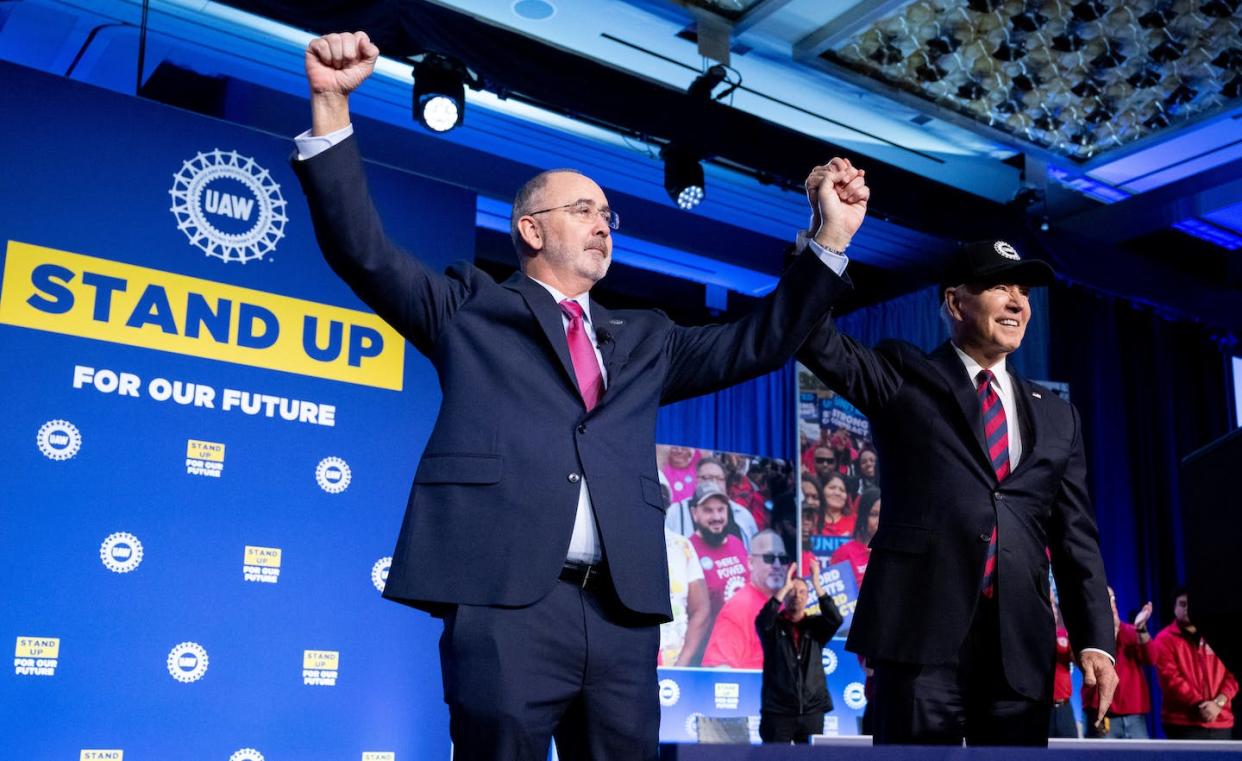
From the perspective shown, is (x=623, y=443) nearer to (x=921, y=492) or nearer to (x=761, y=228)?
(x=921, y=492)

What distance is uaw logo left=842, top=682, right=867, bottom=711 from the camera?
943 centimetres

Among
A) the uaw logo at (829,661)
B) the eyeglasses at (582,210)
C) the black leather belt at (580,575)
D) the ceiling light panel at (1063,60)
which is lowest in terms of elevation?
the uaw logo at (829,661)

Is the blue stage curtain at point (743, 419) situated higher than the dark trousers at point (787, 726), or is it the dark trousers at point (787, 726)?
the blue stage curtain at point (743, 419)

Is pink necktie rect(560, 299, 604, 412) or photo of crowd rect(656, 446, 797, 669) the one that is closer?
pink necktie rect(560, 299, 604, 412)

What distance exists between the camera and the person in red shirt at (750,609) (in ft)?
29.8

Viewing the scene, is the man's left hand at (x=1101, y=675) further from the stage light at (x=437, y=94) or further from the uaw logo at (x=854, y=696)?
the uaw logo at (x=854, y=696)

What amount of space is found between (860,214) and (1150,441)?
8.45m

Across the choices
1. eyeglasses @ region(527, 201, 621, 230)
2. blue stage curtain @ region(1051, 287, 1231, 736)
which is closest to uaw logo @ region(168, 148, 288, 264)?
eyeglasses @ region(527, 201, 621, 230)

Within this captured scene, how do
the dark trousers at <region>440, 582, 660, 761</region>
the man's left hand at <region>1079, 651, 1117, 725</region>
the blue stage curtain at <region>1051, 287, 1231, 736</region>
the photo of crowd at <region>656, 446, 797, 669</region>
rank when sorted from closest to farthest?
1. the dark trousers at <region>440, 582, 660, 761</region>
2. the man's left hand at <region>1079, 651, 1117, 725</region>
3. the photo of crowd at <region>656, 446, 797, 669</region>
4. the blue stage curtain at <region>1051, 287, 1231, 736</region>

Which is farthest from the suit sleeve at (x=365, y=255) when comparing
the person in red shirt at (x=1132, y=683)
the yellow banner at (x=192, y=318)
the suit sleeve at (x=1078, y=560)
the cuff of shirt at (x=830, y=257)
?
the person in red shirt at (x=1132, y=683)

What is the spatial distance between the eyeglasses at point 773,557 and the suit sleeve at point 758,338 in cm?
720

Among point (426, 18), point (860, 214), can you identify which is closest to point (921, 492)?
point (860, 214)

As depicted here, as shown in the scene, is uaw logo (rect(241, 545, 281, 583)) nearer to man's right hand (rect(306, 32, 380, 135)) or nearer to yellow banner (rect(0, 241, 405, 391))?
yellow banner (rect(0, 241, 405, 391))

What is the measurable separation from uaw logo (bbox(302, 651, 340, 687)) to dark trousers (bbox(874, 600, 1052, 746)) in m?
3.16
